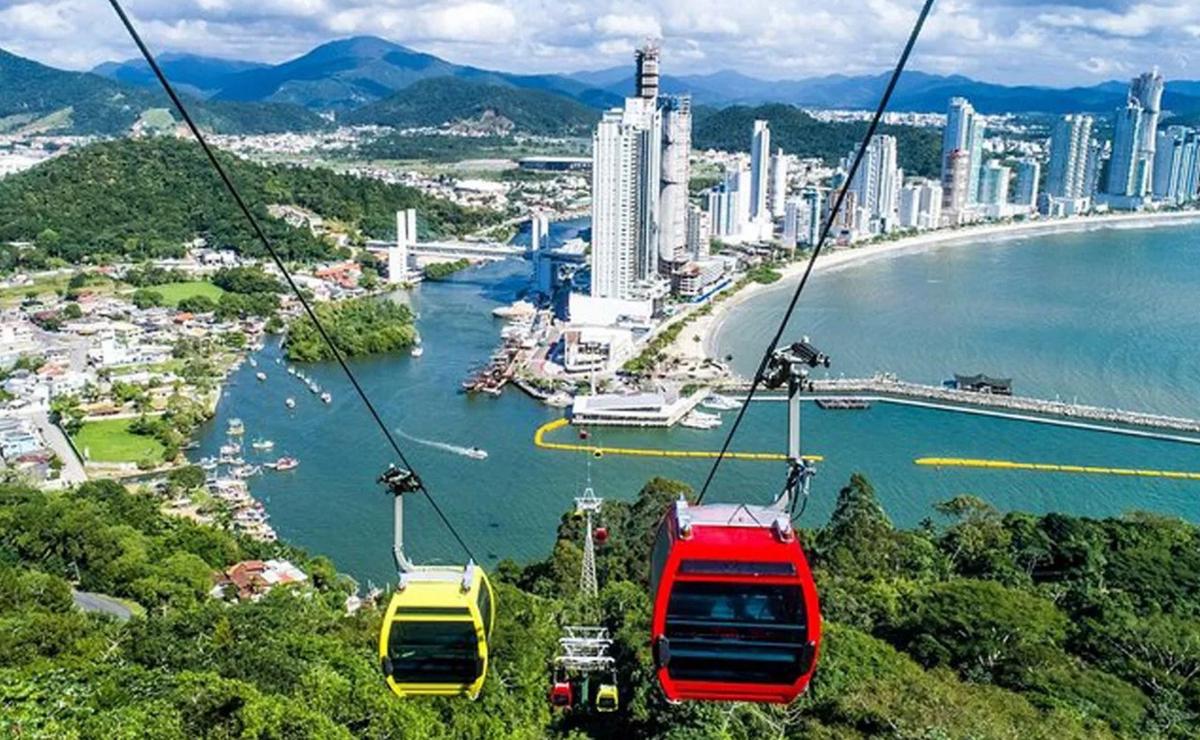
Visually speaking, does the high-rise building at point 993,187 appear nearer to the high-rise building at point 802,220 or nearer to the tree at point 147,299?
the high-rise building at point 802,220

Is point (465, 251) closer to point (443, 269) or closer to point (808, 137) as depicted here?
point (443, 269)

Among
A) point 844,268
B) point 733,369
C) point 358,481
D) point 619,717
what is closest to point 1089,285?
point 844,268

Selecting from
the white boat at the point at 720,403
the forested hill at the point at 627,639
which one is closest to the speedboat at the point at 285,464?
the forested hill at the point at 627,639

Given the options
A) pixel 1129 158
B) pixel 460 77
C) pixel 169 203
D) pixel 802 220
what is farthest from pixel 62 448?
pixel 460 77

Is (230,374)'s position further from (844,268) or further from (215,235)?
(844,268)

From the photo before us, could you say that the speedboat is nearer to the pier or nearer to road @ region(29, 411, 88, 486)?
road @ region(29, 411, 88, 486)

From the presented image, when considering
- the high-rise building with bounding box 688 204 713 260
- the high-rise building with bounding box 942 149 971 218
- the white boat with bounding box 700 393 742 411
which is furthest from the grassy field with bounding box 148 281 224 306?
the high-rise building with bounding box 942 149 971 218

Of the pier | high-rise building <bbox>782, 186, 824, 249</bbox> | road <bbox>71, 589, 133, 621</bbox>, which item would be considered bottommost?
the pier
